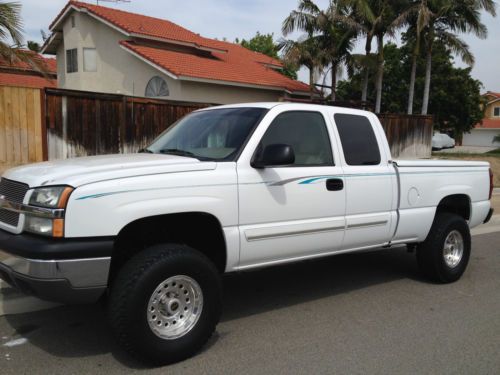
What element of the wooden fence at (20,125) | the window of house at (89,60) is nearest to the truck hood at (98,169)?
the wooden fence at (20,125)

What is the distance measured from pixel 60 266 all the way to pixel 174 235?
1.07 meters

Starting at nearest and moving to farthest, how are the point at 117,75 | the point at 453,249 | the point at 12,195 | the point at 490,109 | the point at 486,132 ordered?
the point at 12,195, the point at 453,249, the point at 117,75, the point at 486,132, the point at 490,109

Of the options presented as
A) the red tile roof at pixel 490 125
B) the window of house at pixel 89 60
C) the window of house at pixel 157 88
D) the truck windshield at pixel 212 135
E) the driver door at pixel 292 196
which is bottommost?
the driver door at pixel 292 196

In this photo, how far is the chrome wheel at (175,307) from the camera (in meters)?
3.71

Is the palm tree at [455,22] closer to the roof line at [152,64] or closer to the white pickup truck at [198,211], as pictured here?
the roof line at [152,64]

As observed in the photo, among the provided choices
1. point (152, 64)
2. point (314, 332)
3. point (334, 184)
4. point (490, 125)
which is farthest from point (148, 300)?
point (490, 125)

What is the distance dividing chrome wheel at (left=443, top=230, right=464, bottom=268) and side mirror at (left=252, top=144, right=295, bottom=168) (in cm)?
292

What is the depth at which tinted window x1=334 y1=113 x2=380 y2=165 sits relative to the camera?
5.04 m

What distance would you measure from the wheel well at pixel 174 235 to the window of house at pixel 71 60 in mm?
21823

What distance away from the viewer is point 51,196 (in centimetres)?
339

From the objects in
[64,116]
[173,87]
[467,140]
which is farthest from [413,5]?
[467,140]

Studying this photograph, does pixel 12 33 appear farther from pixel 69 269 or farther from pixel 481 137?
pixel 481 137

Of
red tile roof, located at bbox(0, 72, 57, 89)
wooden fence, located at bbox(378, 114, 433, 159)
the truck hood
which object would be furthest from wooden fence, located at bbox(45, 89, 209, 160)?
red tile roof, located at bbox(0, 72, 57, 89)

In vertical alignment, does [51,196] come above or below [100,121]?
below
